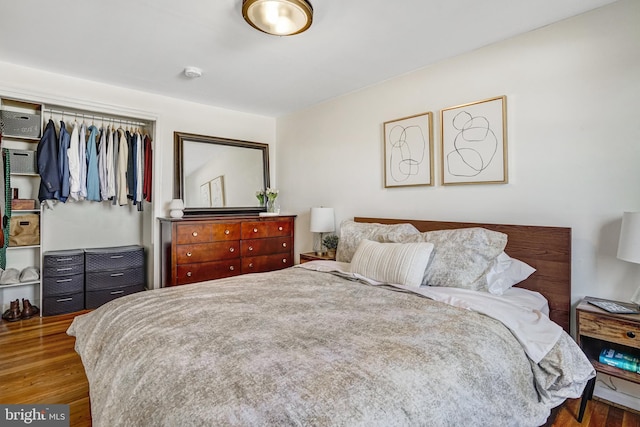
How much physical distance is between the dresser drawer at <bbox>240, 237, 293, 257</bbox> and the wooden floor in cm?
177

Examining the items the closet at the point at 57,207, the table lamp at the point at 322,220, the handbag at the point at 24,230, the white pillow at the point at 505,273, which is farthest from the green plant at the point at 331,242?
the handbag at the point at 24,230

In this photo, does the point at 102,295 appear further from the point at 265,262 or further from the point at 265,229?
the point at 265,229

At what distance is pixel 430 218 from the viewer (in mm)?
2885

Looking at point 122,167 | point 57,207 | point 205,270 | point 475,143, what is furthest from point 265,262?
point 475,143

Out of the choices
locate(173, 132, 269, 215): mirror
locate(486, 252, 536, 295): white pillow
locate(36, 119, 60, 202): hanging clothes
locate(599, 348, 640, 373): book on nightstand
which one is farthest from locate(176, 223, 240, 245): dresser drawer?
locate(599, 348, 640, 373): book on nightstand

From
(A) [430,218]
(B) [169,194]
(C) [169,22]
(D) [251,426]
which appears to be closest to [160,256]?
(B) [169,194]

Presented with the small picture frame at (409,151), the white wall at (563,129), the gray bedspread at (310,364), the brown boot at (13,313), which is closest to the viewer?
the gray bedspread at (310,364)

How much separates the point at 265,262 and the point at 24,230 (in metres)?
2.44

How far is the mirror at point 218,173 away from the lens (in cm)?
390

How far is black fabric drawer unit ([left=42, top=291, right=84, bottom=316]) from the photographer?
3.35 m

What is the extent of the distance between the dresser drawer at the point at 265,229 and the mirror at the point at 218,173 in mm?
474

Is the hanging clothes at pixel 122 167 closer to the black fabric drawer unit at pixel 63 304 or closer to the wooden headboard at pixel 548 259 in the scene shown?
the black fabric drawer unit at pixel 63 304

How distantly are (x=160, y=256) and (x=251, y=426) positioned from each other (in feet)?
A: 11.1

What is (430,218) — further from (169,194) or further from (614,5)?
(169,194)
